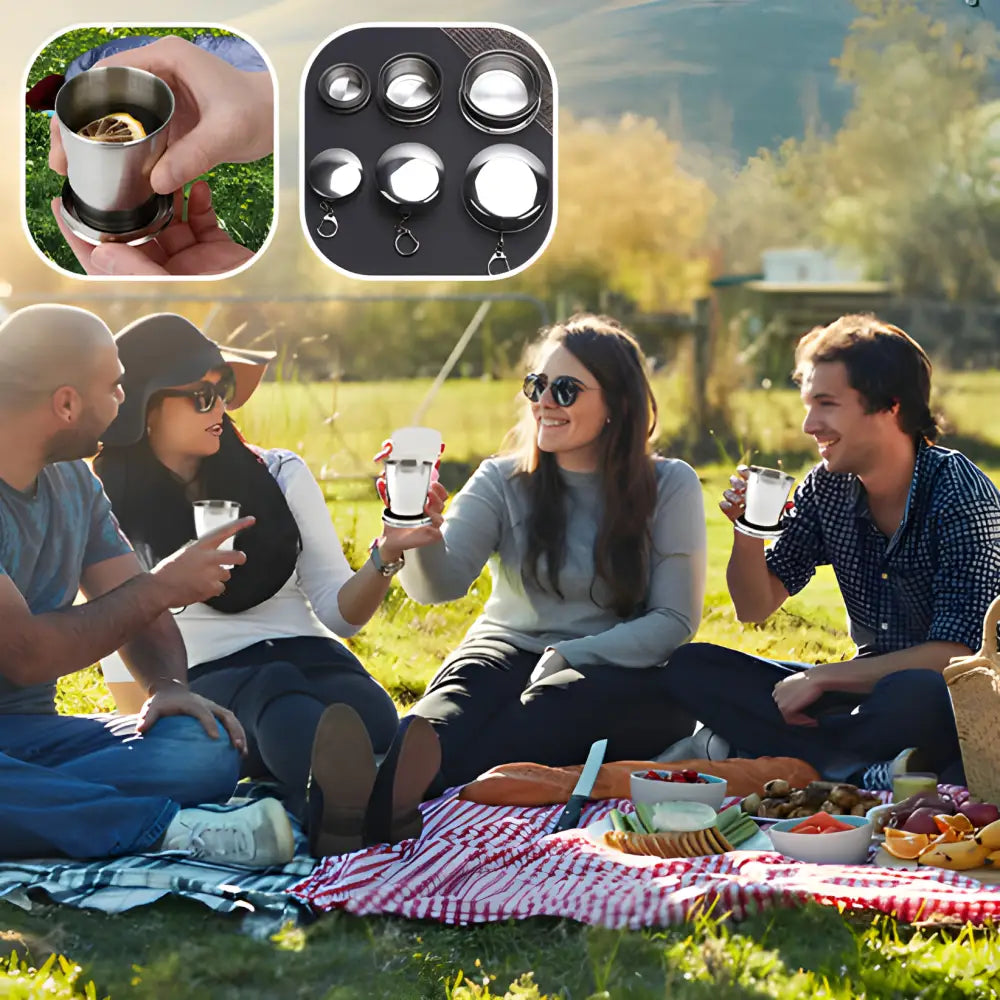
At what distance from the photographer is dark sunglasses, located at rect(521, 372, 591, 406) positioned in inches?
159

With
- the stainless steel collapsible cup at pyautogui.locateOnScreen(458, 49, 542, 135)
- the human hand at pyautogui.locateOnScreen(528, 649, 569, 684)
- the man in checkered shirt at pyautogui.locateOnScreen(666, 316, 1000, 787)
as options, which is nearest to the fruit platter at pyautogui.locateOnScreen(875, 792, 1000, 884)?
the man in checkered shirt at pyautogui.locateOnScreen(666, 316, 1000, 787)

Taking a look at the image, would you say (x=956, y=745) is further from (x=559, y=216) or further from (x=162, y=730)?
(x=162, y=730)

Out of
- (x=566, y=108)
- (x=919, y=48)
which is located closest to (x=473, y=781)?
(x=566, y=108)

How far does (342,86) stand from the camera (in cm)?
378

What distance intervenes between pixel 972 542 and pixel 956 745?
0.50m

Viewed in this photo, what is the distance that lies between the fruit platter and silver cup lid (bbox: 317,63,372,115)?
83.1 inches

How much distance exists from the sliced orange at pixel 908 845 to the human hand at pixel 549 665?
103cm

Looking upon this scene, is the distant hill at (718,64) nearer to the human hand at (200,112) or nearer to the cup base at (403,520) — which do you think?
the human hand at (200,112)

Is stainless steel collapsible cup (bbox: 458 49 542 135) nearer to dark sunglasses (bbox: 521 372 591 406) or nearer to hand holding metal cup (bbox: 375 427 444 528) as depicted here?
dark sunglasses (bbox: 521 372 591 406)

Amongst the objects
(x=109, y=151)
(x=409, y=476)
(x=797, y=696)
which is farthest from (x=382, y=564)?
(x=109, y=151)

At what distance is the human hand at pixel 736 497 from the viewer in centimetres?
396

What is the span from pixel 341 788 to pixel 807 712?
49.9 inches

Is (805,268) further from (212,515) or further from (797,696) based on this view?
(212,515)

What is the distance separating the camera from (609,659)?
3.97 m
